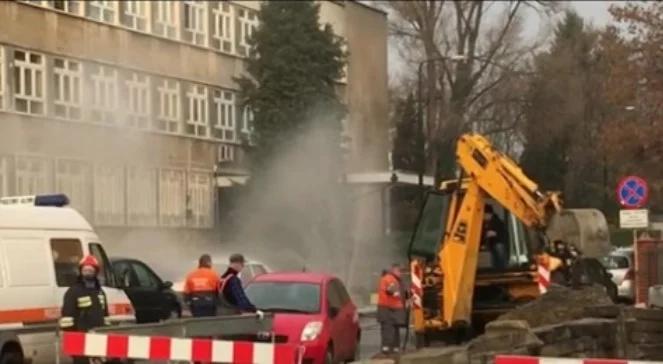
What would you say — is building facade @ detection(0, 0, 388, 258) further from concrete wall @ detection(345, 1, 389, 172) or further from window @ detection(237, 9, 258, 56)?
concrete wall @ detection(345, 1, 389, 172)

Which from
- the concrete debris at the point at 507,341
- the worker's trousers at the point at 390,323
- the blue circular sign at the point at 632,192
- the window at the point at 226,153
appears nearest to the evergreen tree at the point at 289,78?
the window at the point at 226,153

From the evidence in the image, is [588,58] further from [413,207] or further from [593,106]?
[413,207]

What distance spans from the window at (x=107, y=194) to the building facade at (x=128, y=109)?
3 cm

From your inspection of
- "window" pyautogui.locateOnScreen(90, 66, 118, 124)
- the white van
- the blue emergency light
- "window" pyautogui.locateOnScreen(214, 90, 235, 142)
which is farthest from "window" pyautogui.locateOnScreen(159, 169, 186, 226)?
the white van

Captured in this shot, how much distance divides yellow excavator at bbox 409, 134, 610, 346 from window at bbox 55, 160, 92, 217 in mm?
21448

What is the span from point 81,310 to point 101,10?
3248 cm

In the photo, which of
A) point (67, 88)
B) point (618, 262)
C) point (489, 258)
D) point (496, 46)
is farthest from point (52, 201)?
point (496, 46)

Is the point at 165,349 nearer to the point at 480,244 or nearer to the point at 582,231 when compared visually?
the point at 480,244

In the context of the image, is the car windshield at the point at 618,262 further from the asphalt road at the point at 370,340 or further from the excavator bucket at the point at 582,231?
the excavator bucket at the point at 582,231

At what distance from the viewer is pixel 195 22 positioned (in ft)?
173

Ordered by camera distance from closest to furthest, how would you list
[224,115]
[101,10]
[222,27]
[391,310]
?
[391,310]
[101,10]
[224,115]
[222,27]

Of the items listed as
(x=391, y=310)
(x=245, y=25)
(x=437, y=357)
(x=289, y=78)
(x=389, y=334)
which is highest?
(x=245, y=25)

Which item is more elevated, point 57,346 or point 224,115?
point 224,115

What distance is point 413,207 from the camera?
62.0m
